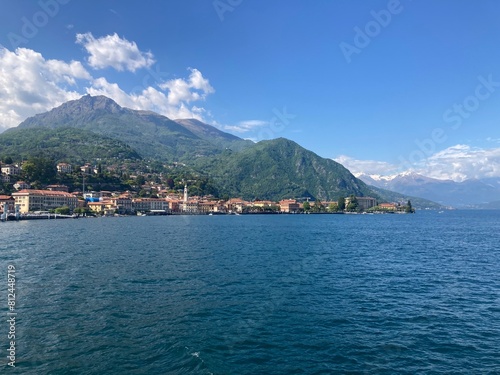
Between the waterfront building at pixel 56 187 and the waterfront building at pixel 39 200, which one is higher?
the waterfront building at pixel 56 187

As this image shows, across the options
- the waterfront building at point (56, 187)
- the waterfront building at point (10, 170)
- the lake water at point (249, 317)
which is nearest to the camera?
the lake water at point (249, 317)

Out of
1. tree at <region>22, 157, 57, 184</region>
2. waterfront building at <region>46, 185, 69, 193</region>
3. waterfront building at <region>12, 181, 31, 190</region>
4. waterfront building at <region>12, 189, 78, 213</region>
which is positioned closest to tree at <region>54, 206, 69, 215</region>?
waterfront building at <region>12, 189, 78, 213</region>

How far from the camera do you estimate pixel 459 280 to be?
3091cm

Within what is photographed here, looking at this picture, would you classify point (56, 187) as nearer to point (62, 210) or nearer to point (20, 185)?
point (20, 185)

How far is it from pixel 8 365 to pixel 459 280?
3353cm

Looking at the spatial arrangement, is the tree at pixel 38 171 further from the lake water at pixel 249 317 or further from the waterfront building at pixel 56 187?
the lake water at pixel 249 317

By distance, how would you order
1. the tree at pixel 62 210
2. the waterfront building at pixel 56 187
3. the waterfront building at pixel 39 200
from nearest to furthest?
the tree at pixel 62 210
the waterfront building at pixel 39 200
the waterfront building at pixel 56 187

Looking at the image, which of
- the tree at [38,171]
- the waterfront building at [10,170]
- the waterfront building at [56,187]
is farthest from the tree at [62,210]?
the waterfront building at [10,170]

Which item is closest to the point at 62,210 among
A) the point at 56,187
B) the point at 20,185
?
the point at 20,185

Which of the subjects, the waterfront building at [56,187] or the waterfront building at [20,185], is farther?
the waterfront building at [56,187]

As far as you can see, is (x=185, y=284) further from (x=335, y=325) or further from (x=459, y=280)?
(x=459, y=280)

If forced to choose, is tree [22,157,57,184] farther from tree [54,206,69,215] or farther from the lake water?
the lake water

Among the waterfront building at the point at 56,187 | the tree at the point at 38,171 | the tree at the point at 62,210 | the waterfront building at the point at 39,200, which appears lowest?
the tree at the point at 62,210

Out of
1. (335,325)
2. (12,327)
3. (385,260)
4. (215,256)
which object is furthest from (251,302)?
(385,260)
